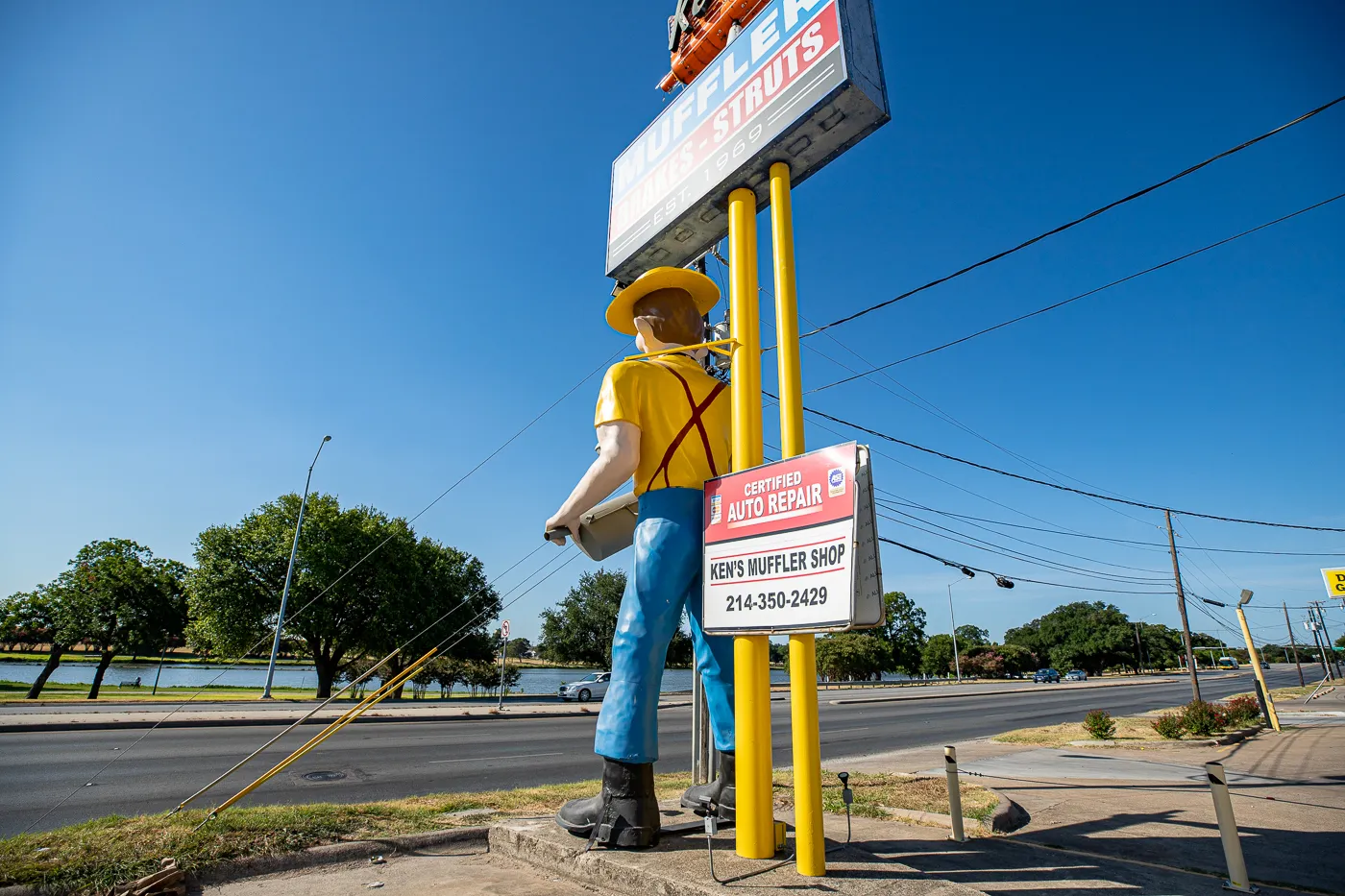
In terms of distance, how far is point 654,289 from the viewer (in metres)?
4.14

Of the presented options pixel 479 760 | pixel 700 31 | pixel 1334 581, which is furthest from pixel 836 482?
pixel 1334 581

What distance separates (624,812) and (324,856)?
179 centimetres

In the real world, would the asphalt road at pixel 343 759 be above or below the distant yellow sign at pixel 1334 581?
below

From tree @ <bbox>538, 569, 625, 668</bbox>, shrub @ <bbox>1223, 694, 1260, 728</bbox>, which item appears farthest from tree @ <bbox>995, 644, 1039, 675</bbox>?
shrub @ <bbox>1223, 694, 1260, 728</bbox>

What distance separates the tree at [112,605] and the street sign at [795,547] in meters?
33.3

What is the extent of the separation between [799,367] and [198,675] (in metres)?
89.5

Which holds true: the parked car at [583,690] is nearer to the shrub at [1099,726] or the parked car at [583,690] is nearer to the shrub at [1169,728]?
the shrub at [1099,726]

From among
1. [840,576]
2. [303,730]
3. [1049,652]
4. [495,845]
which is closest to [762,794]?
[840,576]

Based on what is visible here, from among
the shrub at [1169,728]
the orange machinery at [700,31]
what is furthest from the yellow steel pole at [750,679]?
the shrub at [1169,728]

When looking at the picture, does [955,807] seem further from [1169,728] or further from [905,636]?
[905,636]

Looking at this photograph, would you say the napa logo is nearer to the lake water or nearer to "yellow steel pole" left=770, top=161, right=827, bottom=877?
"yellow steel pole" left=770, top=161, right=827, bottom=877

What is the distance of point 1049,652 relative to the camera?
83.9m

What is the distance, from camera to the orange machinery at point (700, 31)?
7.44 metres

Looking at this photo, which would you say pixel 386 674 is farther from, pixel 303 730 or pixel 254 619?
pixel 303 730
